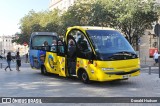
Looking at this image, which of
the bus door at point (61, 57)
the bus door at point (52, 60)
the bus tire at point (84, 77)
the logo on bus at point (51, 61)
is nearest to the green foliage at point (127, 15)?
the bus door at point (52, 60)

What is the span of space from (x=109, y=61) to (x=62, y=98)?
9.53ft

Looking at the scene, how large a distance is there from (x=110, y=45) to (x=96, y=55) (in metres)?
0.82

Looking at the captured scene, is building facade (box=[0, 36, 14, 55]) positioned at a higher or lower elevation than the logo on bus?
higher

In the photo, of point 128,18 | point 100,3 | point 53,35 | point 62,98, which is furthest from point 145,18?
point 62,98

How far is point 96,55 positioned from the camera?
40.5 ft

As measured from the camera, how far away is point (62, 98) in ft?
33.0

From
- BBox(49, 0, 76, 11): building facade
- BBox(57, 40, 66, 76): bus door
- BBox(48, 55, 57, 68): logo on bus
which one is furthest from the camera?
BBox(49, 0, 76, 11): building facade

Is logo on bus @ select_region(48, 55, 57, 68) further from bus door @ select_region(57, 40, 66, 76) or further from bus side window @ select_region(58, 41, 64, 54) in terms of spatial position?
bus side window @ select_region(58, 41, 64, 54)

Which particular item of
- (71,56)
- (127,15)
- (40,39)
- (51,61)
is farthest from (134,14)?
(71,56)

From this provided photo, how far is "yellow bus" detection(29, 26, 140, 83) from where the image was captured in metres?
12.2

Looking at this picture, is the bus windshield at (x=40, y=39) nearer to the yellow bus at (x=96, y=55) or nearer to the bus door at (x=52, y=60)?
the bus door at (x=52, y=60)

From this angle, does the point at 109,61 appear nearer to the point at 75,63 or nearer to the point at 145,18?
the point at 75,63

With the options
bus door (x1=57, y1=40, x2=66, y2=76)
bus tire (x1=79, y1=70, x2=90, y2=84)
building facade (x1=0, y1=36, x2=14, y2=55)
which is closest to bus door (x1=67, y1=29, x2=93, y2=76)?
bus tire (x1=79, y1=70, x2=90, y2=84)

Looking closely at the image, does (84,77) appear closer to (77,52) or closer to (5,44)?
(77,52)
